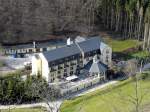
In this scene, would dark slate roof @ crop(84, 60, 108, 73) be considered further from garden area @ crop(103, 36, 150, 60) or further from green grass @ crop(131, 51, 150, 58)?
green grass @ crop(131, 51, 150, 58)

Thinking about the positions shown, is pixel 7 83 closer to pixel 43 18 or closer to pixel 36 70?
pixel 36 70

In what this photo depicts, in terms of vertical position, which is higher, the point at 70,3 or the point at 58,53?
the point at 70,3

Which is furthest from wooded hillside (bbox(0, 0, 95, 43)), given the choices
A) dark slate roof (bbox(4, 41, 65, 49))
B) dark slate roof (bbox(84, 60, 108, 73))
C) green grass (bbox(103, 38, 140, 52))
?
dark slate roof (bbox(84, 60, 108, 73))

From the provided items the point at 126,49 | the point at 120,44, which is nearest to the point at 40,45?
the point at 120,44

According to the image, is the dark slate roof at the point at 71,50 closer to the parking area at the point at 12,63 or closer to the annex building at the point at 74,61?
the annex building at the point at 74,61

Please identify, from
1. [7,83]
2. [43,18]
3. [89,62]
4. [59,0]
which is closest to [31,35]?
[43,18]

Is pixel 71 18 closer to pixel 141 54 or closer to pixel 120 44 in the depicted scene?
pixel 120 44
